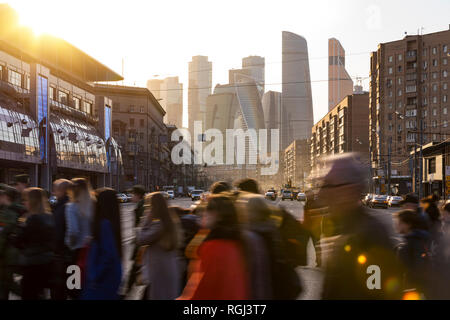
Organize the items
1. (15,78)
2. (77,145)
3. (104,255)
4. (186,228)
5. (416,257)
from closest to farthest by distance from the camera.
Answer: (104,255)
(416,257)
(186,228)
(15,78)
(77,145)

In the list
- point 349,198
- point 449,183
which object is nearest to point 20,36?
point 449,183

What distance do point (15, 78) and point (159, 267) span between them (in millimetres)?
53590

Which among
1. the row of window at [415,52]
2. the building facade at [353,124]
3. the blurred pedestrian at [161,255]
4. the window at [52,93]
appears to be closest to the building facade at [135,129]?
the window at [52,93]

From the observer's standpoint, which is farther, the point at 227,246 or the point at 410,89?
the point at 410,89

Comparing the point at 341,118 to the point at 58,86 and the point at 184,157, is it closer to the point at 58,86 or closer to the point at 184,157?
the point at 184,157

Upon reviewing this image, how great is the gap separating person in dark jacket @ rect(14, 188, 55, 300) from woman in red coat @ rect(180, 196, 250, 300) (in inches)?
131

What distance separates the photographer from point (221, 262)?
3654mm

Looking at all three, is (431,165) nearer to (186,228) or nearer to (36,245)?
(186,228)

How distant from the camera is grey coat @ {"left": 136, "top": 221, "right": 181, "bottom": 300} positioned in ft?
19.4

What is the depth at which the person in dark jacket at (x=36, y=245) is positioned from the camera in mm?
6453

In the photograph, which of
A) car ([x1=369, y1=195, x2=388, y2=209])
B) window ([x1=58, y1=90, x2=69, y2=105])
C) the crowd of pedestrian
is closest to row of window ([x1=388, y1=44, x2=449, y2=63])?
car ([x1=369, y1=195, x2=388, y2=209])

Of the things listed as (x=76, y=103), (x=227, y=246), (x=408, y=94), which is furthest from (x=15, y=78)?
(x=408, y=94)

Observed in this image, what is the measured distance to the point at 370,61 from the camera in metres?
110

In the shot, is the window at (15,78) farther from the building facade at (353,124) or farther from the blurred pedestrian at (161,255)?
the building facade at (353,124)
